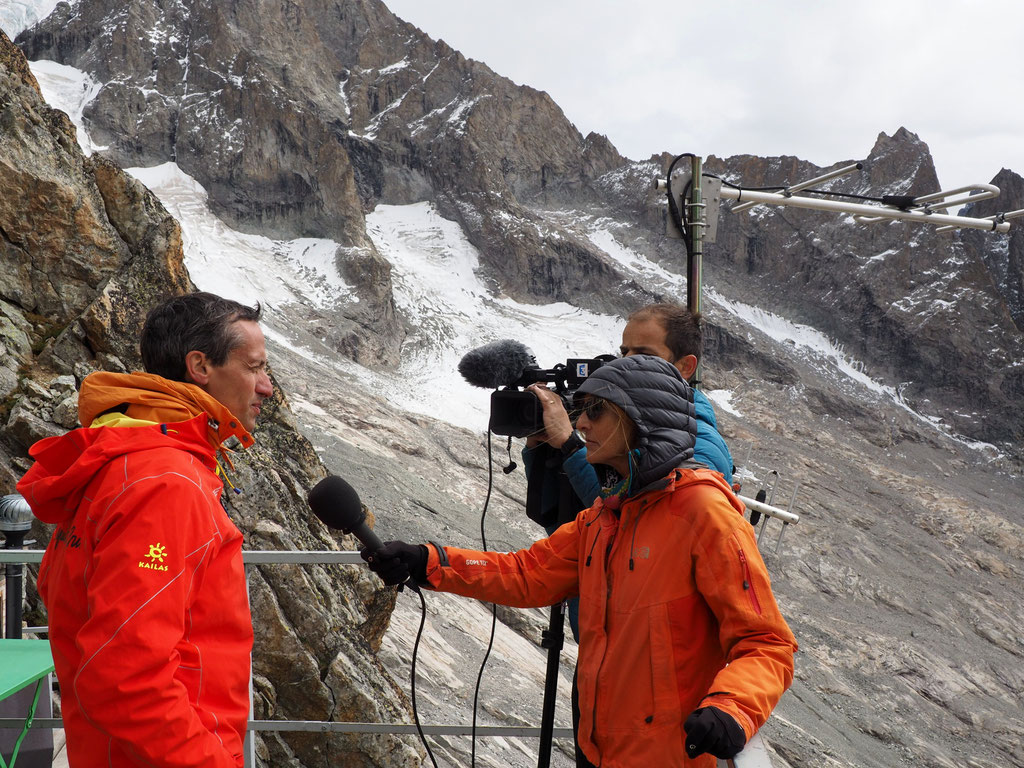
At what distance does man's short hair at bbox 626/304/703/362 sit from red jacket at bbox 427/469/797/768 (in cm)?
104

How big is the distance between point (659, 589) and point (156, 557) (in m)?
1.23

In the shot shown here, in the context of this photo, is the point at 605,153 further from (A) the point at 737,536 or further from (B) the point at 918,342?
(A) the point at 737,536

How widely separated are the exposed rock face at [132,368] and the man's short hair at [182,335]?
2942 millimetres

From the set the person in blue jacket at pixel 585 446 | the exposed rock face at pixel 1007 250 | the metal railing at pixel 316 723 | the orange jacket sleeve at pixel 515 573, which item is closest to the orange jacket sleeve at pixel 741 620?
the person in blue jacket at pixel 585 446

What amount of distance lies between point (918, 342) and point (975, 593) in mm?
48349

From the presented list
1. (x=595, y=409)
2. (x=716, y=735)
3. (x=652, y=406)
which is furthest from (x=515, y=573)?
(x=716, y=735)

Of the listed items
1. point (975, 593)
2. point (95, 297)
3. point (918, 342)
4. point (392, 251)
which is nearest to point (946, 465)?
point (918, 342)

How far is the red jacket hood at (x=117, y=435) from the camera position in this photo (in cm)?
178

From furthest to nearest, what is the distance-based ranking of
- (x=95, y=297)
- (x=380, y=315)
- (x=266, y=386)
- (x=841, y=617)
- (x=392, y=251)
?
1. (x=392, y=251)
2. (x=380, y=315)
3. (x=841, y=617)
4. (x=95, y=297)
5. (x=266, y=386)

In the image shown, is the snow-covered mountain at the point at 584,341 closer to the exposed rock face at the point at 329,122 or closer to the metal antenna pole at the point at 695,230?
the exposed rock face at the point at 329,122

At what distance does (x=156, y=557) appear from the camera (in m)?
1.67

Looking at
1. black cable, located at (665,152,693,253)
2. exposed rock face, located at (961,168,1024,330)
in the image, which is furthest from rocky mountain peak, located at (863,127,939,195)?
black cable, located at (665,152,693,253)

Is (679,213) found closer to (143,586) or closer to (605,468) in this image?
(605,468)

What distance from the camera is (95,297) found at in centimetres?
658
